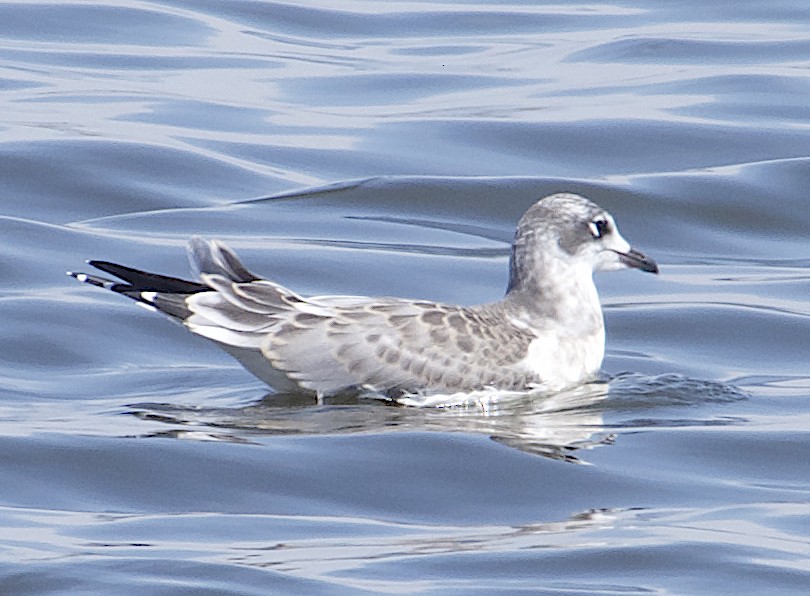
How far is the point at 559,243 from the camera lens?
10438mm

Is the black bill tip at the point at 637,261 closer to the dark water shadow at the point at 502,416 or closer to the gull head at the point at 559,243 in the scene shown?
the gull head at the point at 559,243

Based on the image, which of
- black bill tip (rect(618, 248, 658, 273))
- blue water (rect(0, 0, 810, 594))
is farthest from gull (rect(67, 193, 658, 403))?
black bill tip (rect(618, 248, 658, 273))

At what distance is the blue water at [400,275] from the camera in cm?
758

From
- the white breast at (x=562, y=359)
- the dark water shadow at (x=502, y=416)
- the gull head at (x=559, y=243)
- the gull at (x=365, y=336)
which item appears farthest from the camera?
the gull head at (x=559, y=243)

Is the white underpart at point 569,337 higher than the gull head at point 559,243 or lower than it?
→ lower

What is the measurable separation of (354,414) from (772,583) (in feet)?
9.36

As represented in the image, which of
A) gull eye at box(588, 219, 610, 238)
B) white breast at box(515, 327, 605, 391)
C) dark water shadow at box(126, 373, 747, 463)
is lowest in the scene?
dark water shadow at box(126, 373, 747, 463)

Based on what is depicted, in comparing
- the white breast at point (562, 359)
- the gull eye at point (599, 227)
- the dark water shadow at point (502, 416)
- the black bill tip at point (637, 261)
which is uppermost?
the gull eye at point (599, 227)

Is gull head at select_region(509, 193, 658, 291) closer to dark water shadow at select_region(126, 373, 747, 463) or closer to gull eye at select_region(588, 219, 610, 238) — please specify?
gull eye at select_region(588, 219, 610, 238)

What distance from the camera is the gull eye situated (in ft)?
34.2

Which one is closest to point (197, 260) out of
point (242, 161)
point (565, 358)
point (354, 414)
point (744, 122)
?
point (354, 414)

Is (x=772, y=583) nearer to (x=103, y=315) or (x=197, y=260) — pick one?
(x=197, y=260)

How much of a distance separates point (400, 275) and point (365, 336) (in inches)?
112

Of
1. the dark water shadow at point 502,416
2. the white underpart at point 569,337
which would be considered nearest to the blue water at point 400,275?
the dark water shadow at point 502,416
